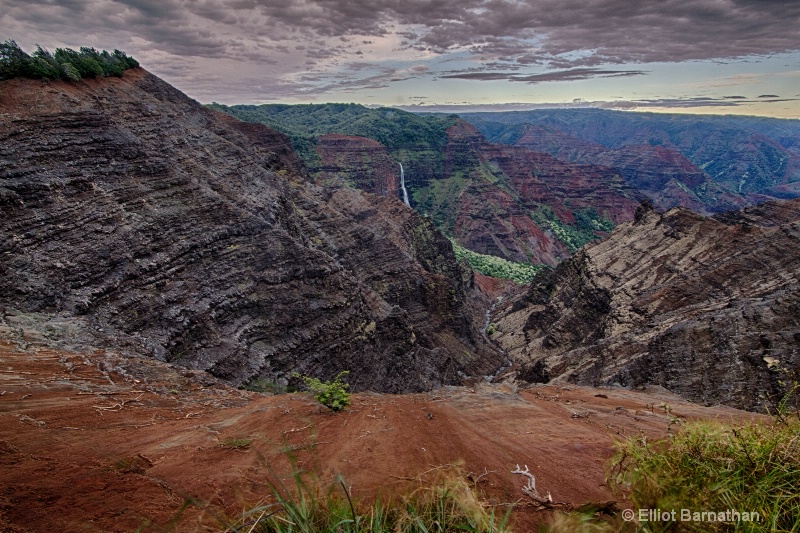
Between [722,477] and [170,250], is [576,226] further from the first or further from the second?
[722,477]

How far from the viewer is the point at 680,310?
1046 inches

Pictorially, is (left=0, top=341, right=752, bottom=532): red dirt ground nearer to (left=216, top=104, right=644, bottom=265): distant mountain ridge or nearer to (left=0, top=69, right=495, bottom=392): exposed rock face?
(left=0, top=69, right=495, bottom=392): exposed rock face

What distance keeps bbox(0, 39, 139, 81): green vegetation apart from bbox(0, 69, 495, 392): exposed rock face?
700 millimetres

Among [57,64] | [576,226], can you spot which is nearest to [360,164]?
[576,226]

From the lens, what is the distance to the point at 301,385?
2075 cm

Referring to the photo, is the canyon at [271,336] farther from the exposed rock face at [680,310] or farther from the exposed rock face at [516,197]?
the exposed rock face at [516,197]

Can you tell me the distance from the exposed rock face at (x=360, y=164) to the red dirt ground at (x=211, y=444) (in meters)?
112

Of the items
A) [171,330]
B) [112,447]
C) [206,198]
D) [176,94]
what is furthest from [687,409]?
[176,94]

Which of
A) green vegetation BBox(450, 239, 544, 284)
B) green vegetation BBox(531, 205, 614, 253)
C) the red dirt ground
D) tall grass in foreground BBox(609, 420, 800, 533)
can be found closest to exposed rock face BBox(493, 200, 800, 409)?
tall grass in foreground BBox(609, 420, 800, 533)

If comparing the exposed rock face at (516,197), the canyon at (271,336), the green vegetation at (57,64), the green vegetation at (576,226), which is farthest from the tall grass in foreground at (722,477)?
the green vegetation at (576,226)

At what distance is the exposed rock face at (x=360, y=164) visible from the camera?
12231 centimetres

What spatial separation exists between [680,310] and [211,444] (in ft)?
95.0

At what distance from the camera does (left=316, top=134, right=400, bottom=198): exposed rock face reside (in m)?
122

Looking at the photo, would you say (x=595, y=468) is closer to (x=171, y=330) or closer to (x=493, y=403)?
(x=493, y=403)
